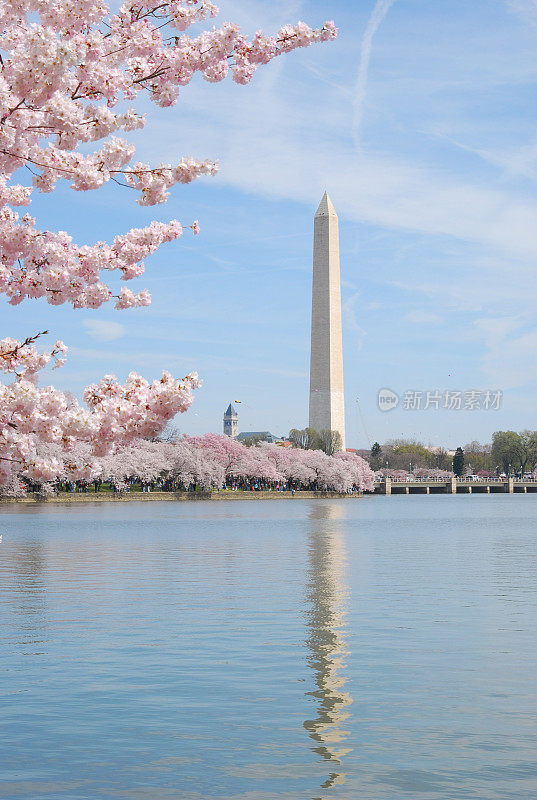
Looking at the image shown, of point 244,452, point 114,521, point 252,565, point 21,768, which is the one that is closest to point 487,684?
point 21,768

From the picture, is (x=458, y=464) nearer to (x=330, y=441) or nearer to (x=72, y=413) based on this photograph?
(x=330, y=441)

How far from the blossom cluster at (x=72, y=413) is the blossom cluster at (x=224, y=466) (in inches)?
2733

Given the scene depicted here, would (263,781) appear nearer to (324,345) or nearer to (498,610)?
(498,610)

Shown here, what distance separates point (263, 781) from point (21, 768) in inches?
81.9

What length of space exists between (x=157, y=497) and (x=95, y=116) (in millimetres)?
79551

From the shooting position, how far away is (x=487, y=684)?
1188 centimetres

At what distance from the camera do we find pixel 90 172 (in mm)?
7973

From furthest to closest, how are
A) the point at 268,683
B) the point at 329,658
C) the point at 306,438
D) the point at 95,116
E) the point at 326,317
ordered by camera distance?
the point at 306,438
the point at 326,317
the point at 329,658
the point at 268,683
the point at 95,116

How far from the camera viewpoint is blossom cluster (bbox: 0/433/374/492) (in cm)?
8581

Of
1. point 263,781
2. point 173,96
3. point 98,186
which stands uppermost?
point 173,96

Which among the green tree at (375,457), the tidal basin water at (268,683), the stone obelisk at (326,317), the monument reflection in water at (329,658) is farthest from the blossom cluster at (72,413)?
the green tree at (375,457)

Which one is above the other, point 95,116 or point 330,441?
point 330,441

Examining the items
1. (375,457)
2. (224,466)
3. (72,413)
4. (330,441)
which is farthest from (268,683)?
(375,457)

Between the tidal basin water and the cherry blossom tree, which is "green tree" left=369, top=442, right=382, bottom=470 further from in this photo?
the cherry blossom tree
